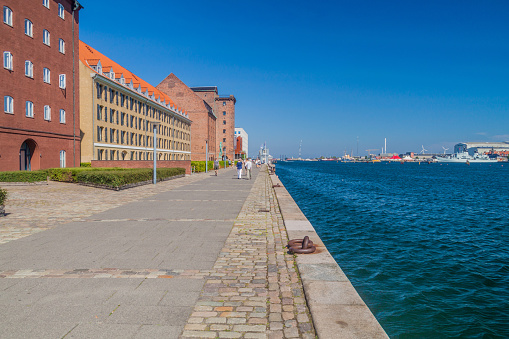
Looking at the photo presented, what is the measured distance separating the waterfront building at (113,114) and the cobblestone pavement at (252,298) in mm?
21409

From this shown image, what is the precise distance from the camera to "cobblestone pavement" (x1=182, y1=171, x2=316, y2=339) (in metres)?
3.82

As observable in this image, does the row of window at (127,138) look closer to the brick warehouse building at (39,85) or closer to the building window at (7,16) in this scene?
the brick warehouse building at (39,85)

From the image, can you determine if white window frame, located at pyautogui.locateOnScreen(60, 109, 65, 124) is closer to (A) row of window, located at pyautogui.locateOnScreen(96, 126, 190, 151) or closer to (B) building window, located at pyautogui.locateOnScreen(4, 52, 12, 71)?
(B) building window, located at pyautogui.locateOnScreen(4, 52, 12, 71)

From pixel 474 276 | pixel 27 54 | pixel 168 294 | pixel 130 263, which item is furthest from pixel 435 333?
pixel 27 54

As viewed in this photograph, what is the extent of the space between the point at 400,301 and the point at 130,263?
5554mm

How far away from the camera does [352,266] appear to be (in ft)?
30.8

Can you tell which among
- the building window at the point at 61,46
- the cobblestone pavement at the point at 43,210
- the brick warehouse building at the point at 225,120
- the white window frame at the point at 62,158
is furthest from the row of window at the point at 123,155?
the brick warehouse building at the point at 225,120

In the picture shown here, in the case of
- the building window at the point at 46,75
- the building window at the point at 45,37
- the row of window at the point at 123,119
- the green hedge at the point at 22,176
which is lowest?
the green hedge at the point at 22,176

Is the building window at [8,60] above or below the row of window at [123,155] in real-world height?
above

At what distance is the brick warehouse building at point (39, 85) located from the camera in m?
24.9

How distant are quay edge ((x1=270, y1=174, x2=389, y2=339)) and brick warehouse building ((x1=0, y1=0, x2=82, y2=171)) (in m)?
26.9

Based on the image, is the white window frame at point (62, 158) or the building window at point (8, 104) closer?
the building window at point (8, 104)

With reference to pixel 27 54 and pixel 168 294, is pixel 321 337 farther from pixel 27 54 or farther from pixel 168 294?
pixel 27 54

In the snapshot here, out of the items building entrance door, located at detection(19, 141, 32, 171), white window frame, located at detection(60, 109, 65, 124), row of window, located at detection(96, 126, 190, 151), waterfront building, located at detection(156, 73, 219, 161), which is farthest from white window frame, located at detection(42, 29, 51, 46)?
waterfront building, located at detection(156, 73, 219, 161)
